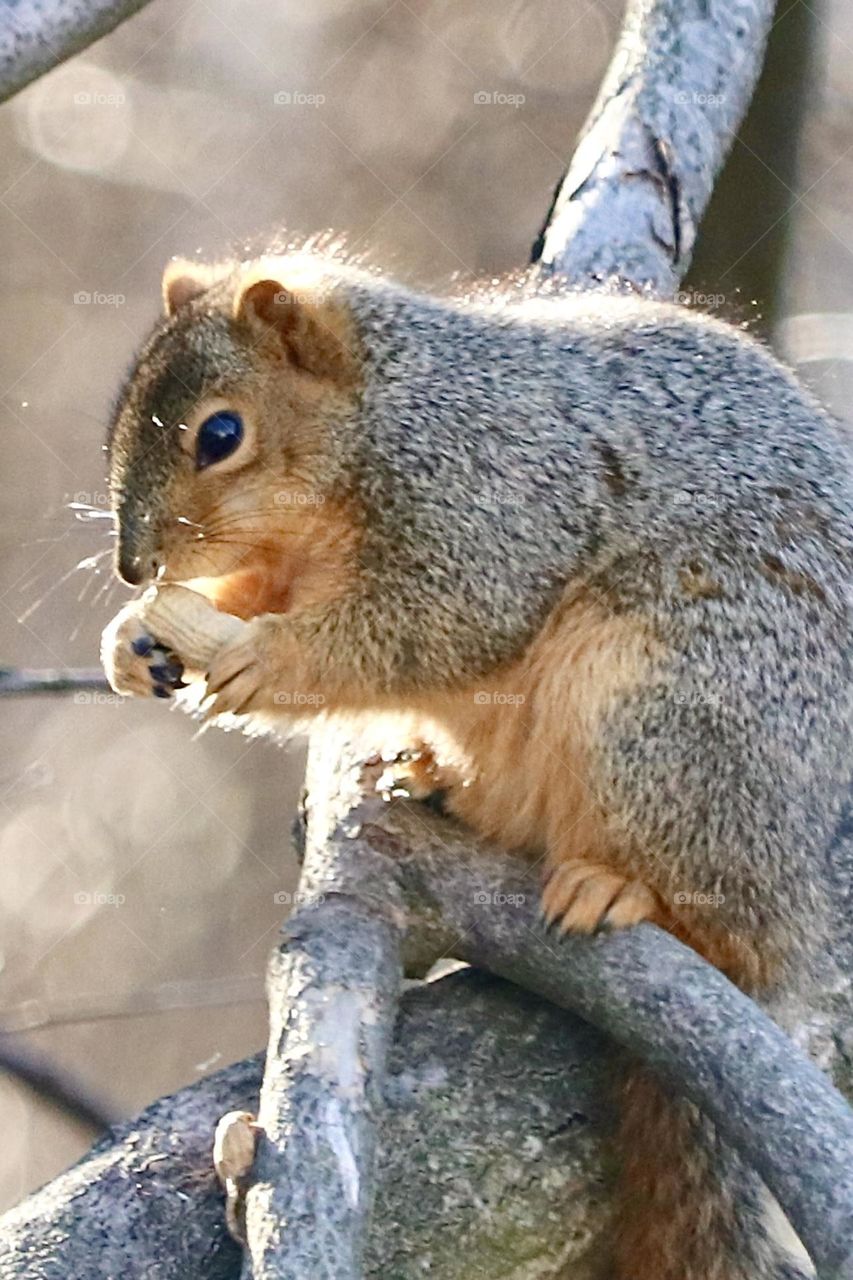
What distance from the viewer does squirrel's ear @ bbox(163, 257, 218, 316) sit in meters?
4.27

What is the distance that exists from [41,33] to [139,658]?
1693mm

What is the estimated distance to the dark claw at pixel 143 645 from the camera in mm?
3650

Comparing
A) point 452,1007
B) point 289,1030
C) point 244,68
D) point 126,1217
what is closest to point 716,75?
point 452,1007

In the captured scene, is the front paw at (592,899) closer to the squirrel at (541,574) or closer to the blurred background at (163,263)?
the squirrel at (541,574)

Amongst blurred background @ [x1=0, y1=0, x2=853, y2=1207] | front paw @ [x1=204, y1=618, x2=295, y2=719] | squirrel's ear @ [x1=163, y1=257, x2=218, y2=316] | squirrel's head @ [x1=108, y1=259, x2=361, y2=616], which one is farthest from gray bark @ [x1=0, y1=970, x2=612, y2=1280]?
blurred background @ [x1=0, y1=0, x2=853, y2=1207]

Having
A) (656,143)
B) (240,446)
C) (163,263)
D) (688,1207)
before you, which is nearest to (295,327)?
(240,446)

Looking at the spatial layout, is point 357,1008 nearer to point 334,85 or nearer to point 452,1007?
point 452,1007

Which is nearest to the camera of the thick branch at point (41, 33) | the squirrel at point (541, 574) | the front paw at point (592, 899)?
the front paw at point (592, 899)

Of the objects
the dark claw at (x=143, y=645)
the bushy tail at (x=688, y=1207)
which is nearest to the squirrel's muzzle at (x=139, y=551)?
the dark claw at (x=143, y=645)

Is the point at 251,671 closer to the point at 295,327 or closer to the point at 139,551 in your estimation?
the point at 139,551

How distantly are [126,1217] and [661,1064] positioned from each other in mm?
966

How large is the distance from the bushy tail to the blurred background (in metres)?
4.66

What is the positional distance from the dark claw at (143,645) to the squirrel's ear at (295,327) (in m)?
0.75

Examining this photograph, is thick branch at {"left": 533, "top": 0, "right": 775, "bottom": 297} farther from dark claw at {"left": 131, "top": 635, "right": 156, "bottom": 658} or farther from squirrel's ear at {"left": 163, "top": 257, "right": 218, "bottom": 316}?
dark claw at {"left": 131, "top": 635, "right": 156, "bottom": 658}
